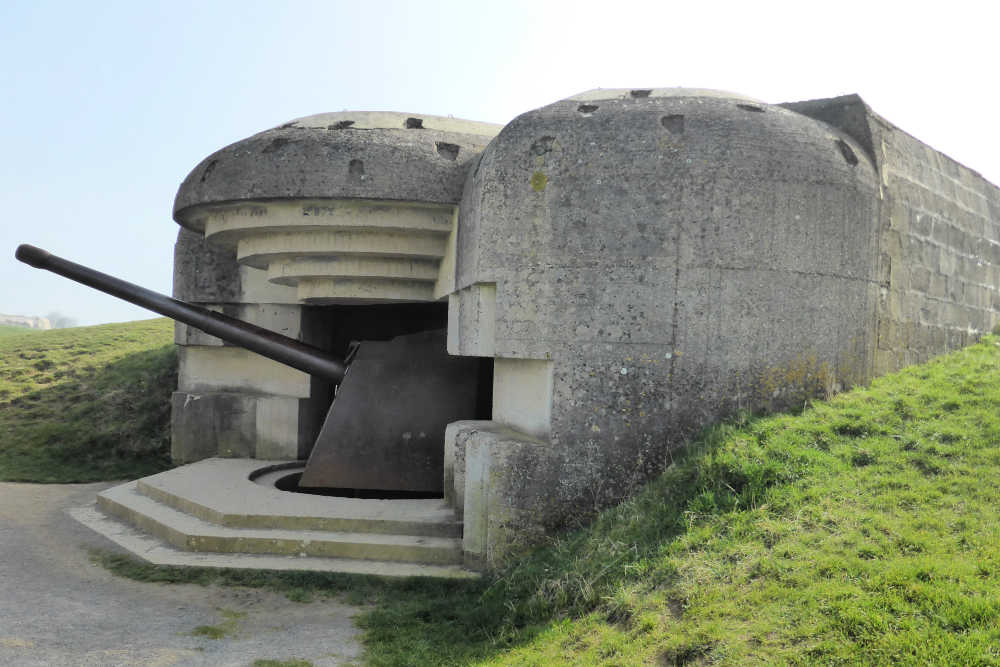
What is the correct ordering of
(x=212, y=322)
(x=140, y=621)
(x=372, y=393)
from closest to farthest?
(x=140, y=621)
(x=372, y=393)
(x=212, y=322)

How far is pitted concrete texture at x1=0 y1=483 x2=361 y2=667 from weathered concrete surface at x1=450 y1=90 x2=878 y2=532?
1394 mm

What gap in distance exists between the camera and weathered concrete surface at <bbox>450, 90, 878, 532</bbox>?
551 centimetres

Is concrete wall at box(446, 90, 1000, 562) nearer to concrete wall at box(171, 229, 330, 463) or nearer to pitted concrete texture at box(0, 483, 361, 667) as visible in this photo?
pitted concrete texture at box(0, 483, 361, 667)

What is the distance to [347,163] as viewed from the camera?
7168 mm

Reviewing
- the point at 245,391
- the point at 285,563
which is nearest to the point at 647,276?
the point at 285,563

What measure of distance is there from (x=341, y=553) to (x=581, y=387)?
85.0 inches

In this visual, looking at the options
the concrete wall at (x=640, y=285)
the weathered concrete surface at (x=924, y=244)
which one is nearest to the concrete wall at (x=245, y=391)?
the concrete wall at (x=640, y=285)

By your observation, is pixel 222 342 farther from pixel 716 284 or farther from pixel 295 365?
pixel 716 284

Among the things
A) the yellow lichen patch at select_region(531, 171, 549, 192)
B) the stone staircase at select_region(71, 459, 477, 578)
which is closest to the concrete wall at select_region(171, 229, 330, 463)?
the stone staircase at select_region(71, 459, 477, 578)

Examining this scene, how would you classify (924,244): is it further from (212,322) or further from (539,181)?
(212,322)

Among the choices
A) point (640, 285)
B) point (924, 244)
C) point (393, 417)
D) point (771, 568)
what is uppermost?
point (924, 244)

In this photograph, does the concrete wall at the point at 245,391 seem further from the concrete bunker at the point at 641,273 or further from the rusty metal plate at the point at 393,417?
the concrete bunker at the point at 641,273

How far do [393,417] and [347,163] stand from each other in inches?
92.9

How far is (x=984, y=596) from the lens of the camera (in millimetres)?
3344
